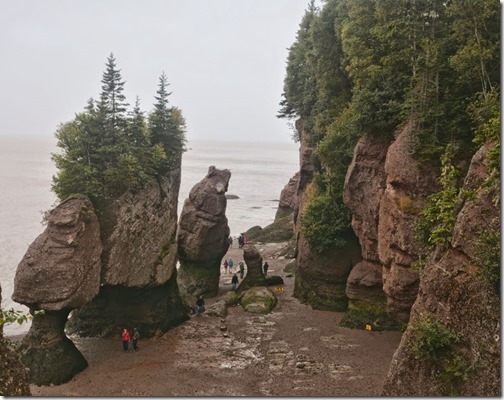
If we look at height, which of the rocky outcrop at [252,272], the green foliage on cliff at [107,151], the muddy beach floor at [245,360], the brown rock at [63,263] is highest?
the green foliage on cliff at [107,151]

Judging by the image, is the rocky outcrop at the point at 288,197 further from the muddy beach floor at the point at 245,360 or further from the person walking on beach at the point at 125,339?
the person walking on beach at the point at 125,339

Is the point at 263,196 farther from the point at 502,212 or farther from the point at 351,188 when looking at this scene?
the point at 502,212

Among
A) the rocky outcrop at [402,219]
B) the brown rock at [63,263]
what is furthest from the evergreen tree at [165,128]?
the rocky outcrop at [402,219]

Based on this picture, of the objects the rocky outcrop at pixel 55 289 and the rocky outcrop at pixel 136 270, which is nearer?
the rocky outcrop at pixel 55 289

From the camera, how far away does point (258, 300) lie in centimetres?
3059

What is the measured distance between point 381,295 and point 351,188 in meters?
6.58

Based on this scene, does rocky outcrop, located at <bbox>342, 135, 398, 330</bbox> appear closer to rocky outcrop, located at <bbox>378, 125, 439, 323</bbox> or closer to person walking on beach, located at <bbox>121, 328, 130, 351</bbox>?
rocky outcrop, located at <bbox>378, 125, 439, 323</bbox>

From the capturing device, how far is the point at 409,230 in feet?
59.7

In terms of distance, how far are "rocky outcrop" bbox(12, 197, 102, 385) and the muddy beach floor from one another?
0.95 meters

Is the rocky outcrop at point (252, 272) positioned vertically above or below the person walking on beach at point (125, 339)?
above

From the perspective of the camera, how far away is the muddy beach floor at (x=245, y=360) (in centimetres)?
1892

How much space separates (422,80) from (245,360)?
52.6 ft

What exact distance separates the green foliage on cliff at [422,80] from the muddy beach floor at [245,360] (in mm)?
7570

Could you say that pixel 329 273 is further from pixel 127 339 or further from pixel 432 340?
pixel 432 340
